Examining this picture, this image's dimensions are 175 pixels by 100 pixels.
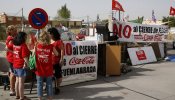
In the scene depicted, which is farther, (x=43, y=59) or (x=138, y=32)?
(x=138, y=32)

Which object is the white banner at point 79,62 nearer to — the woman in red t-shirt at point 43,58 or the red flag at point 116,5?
the woman in red t-shirt at point 43,58

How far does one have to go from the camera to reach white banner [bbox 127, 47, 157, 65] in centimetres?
1309

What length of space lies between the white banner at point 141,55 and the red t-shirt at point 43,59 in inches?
300

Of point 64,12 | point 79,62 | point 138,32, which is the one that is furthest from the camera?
point 64,12

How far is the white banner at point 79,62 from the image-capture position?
8.49 m

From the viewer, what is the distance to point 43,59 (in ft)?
19.5

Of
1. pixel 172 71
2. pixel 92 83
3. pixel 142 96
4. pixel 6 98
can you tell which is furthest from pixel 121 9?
pixel 6 98

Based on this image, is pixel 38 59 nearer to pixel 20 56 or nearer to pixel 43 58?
pixel 43 58

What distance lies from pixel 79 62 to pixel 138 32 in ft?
21.6

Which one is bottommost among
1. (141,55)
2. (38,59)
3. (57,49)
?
(141,55)

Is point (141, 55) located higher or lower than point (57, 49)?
lower

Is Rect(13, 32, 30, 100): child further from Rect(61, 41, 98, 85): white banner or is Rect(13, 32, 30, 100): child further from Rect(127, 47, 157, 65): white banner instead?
Rect(127, 47, 157, 65): white banner

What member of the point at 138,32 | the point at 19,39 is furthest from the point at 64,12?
the point at 19,39

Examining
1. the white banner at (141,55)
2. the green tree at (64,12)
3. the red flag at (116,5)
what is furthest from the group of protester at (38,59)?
the green tree at (64,12)
